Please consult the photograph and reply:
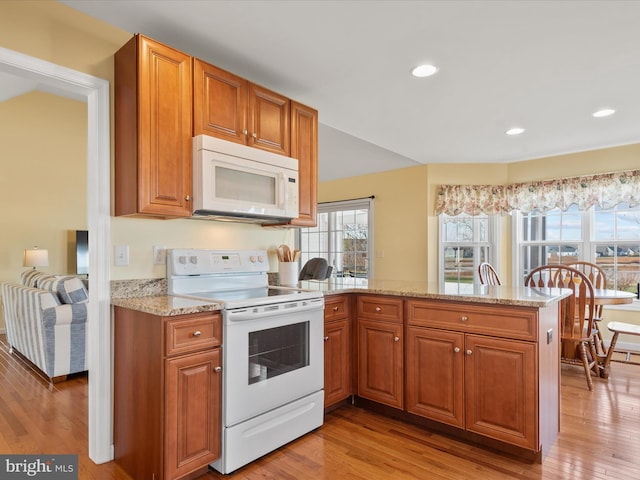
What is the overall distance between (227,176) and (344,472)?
1731 mm

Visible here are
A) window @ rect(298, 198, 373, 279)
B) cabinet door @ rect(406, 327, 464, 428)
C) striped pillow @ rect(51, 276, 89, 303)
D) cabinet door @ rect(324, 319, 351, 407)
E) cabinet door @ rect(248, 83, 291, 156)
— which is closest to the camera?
cabinet door @ rect(406, 327, 464, 428)

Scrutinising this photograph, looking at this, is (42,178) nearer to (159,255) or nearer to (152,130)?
(159,255)

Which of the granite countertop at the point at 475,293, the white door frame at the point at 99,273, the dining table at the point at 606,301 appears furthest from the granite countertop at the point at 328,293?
the dining table at the point at 606,301

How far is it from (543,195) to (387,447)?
408 centimetres

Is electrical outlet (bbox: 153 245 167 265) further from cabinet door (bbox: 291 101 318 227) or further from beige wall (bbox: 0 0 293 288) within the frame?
cabinet door (bbox: 291 101 318 227)

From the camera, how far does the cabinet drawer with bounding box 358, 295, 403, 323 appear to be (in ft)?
8.42

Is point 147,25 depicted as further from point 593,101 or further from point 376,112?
point 593,101

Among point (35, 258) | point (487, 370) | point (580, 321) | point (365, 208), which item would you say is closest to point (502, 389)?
point (487, 370)

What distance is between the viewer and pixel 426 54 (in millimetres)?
2402

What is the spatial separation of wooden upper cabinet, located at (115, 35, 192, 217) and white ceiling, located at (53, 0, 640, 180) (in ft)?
0.73

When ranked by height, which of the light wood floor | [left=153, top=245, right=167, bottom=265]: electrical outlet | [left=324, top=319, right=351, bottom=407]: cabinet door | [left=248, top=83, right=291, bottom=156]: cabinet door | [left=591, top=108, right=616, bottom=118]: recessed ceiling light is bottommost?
the light wood floor

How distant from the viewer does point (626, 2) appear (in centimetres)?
190

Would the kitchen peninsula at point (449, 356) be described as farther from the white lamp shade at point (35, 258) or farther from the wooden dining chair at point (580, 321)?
the white lamp shade at point (35, 258)

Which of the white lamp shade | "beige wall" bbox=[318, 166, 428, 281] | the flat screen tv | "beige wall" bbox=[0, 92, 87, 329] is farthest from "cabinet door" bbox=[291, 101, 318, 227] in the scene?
"beige wall" bbox=[0, 92, 87, 329]
